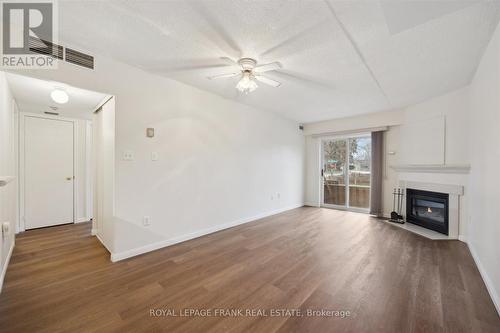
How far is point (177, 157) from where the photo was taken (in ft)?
10.3

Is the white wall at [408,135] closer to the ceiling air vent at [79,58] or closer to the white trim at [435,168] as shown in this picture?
the white trim at [435,168]

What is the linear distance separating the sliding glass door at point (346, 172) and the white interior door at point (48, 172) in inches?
249

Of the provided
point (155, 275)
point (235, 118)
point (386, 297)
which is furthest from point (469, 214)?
point (155, 275)

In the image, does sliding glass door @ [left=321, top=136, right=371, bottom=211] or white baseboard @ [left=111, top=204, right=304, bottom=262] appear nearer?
white baseboard @ [left=111, top=204, right=304, bottom=262]

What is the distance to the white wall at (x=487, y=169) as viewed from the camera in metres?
1.86

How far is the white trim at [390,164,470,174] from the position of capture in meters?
3.22

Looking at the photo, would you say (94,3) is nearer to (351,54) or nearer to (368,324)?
(351,54)

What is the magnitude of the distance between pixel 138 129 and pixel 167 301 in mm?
2130

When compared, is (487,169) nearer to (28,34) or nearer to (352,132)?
(352,132)

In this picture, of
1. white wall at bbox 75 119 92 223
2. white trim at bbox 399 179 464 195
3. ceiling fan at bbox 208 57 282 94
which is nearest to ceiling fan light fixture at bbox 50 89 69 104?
ceiling fan at bbox 208 57 282 94

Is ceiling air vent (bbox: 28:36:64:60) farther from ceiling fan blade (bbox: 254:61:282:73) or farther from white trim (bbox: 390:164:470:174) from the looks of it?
white trim (bbox: 390:164:470:174)

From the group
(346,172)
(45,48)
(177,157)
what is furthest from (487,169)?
(45,48)

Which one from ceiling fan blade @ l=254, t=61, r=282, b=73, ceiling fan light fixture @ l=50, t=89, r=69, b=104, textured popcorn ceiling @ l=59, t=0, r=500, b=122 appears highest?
textured popcorn ceiling @ l=59, t=0, r=500, b=122

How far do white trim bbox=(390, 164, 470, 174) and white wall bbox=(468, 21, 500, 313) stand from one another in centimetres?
33
